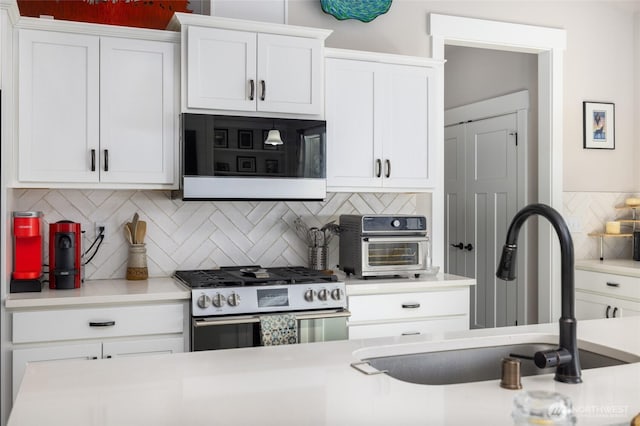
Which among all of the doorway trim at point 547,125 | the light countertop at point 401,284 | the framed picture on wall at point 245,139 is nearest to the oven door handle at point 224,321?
the light countertop at point 401,284

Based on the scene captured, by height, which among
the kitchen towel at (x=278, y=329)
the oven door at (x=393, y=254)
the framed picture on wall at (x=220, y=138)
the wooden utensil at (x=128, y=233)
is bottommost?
the kitchen towel at (x=278, y=329)

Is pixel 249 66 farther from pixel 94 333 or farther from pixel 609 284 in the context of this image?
pixel 609 284

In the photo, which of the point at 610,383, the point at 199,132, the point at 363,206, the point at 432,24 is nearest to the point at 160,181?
the point at 199,132

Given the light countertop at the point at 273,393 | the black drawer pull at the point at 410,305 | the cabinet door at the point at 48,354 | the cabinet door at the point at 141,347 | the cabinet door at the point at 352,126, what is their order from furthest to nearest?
1. the cabinet door at the point at 352,126
2. the black drawer pull at the point at 410,305
3. the cabinet door at the point at 141,347
4. the cabinet door at the point at 48,354
5. the light countertop at the point at 273,393

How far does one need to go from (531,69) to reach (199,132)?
282cm

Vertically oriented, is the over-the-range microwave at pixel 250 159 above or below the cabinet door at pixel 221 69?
below

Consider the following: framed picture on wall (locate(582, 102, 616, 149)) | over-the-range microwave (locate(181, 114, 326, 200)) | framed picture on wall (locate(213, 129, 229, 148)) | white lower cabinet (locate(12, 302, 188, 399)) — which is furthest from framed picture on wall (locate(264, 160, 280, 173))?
framed picture on wall (locate(582, 102, 616, 149))

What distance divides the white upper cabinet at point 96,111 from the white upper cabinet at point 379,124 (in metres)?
0.95

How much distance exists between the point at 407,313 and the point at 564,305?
82.2 inches

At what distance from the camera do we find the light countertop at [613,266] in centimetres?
420

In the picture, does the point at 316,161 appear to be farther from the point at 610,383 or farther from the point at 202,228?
the point at 610,383

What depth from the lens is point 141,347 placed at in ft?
10.2

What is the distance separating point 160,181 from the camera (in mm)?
3414

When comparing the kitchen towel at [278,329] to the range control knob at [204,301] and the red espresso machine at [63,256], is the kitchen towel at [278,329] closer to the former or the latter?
the range control knob at [204,301]
